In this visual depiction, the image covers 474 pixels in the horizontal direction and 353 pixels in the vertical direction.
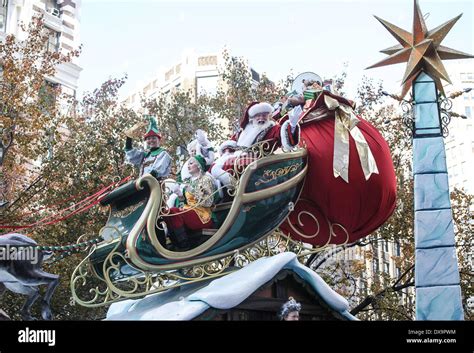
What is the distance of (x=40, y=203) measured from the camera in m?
15.0

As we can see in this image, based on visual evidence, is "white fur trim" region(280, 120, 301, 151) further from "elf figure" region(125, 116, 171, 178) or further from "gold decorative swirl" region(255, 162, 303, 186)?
"elf figure" region(125, 116, 171, 178)

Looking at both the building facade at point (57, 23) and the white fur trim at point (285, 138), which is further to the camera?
the building facade at point (57, 23)

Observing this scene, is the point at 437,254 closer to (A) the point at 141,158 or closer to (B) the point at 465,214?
(A) the point at 141,158

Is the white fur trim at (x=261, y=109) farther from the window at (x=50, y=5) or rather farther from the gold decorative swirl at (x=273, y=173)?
the window at (x=50, y=5)

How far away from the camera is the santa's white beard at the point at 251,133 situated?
26.1ft

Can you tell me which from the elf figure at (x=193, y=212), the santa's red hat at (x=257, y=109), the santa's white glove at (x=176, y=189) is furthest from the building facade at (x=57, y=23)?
the elf figure at (x=193, y=212)

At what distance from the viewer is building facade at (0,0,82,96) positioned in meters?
24.0

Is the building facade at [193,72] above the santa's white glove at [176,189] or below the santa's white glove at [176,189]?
above

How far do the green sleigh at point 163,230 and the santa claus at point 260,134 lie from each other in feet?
0.62

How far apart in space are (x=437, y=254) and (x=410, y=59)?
2728mm

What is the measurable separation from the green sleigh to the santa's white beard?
30 cm

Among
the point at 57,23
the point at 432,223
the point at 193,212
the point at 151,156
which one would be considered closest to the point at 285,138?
the point at 193,212

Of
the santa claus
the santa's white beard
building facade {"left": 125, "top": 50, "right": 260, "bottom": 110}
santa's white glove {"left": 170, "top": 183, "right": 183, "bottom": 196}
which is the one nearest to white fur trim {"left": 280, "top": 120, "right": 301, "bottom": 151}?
the santa claus
